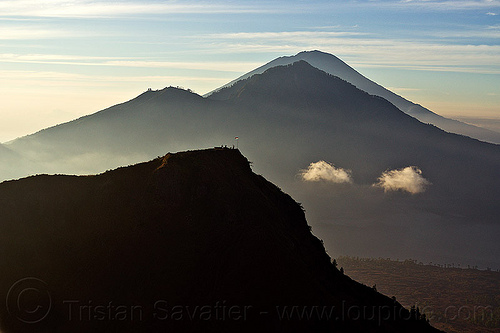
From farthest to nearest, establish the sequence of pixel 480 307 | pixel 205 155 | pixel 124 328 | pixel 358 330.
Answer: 1. pixel 480 307
2. pixel 205 155
3. pixel 358 330
4. pixel 124 328

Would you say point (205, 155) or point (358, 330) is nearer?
point (358, 330)

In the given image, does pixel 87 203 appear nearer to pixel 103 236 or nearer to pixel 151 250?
pixel 103 236

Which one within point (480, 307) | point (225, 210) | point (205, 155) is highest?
point (205, 155)

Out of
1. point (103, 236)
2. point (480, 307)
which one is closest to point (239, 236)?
point (103, 236)

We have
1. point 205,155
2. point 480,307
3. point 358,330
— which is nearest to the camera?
point 358,330

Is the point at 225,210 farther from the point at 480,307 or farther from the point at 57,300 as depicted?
the point at 480,307

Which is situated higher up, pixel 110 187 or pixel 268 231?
pixel 110 187
